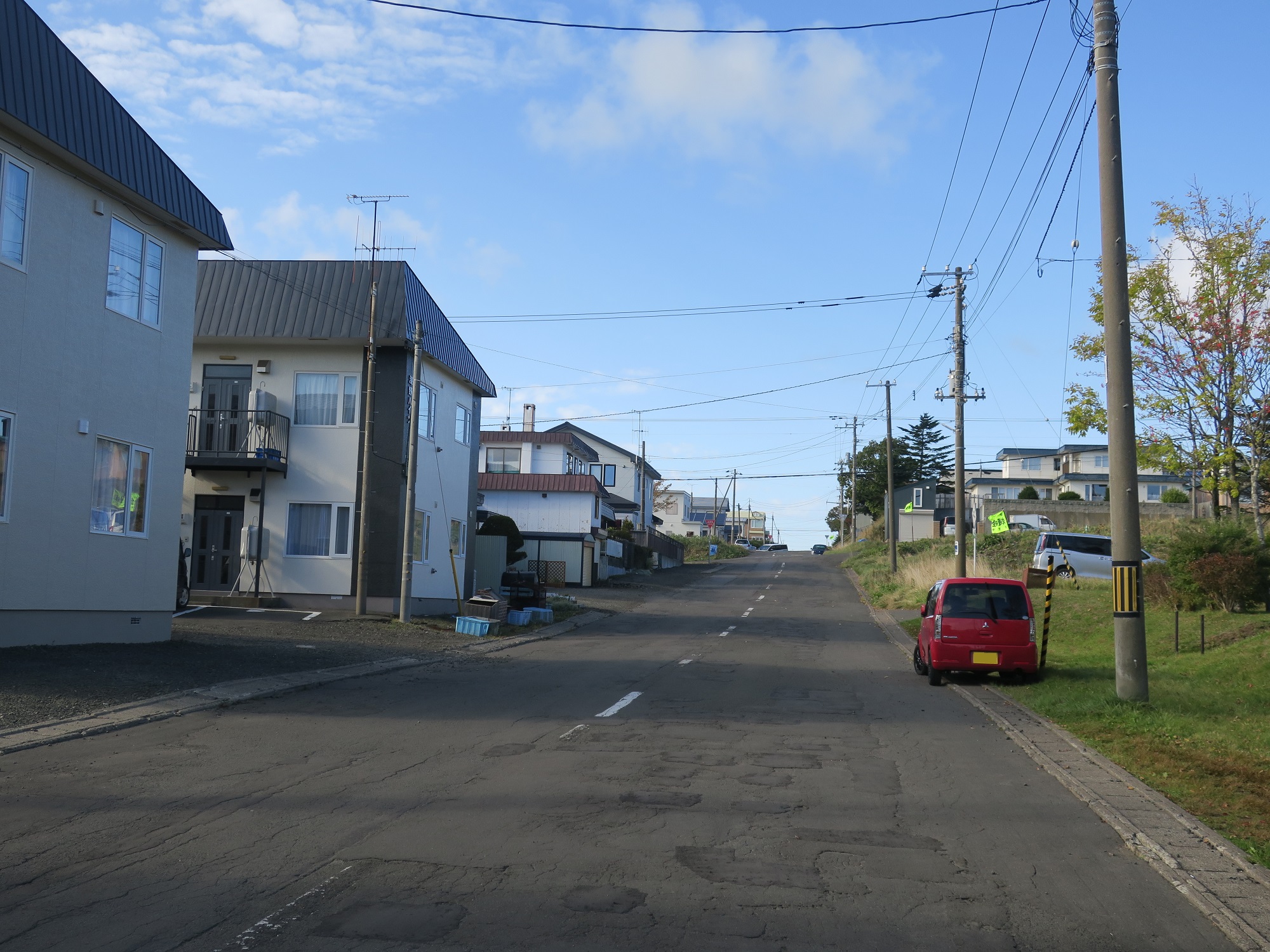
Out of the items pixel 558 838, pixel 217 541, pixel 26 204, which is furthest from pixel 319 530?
pixel 558 838

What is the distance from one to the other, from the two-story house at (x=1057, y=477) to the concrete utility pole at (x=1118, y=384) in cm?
5675

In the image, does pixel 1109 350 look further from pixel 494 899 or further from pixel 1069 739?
pixel 494 899

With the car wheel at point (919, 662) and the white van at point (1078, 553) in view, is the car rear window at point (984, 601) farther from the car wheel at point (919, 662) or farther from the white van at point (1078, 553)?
the white van at point (1078, 553)

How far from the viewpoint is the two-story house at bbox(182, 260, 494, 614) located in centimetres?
2602

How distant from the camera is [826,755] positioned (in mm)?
9539

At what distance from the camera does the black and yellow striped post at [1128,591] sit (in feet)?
40.3

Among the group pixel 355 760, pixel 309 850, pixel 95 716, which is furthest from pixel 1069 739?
pixel 95 716

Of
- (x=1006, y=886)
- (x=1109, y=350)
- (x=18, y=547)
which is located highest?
(x=1109, y=350)

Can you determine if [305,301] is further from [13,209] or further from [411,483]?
[13,209]

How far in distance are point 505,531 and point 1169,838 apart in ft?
113

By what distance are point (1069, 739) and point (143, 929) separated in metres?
9.19

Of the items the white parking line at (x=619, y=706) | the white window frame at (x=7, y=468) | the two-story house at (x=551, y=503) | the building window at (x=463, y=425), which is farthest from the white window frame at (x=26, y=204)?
the two-story house at (x=551, y=503)

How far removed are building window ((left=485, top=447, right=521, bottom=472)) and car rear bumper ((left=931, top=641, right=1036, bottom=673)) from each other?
145 feet

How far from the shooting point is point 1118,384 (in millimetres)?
12680
